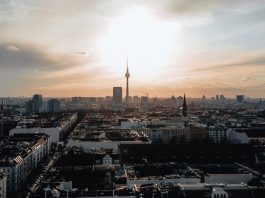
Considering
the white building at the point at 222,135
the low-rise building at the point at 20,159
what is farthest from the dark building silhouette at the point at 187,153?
the white building at the point at 222,135

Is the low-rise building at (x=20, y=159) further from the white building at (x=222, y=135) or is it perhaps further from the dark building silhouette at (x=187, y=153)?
the white building at (x=222, y=135)

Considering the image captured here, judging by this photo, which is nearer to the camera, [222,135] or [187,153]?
[187,153]

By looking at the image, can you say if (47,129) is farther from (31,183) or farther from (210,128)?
(31,183)

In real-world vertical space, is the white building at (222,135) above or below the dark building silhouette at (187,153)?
above

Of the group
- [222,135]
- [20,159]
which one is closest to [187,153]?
[20,159]

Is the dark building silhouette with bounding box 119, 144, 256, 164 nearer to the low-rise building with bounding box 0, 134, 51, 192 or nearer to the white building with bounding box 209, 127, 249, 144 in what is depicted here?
the low-rise building with bounding box 0, 134, 51, 192

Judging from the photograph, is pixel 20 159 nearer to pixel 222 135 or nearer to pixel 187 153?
pixel 187 153

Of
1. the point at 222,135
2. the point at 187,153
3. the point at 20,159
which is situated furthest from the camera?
the point at 222,135

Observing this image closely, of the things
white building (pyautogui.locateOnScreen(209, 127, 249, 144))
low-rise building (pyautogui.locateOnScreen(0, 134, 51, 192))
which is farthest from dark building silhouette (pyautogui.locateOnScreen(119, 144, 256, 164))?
white building (pyautogui.locateOnScreen(209, 127, 249, 144))

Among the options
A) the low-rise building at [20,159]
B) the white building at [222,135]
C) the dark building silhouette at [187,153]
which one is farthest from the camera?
the white building at [222,135]

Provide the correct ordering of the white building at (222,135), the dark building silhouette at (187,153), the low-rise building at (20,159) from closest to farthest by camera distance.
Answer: the low-rise building at (20,159), the dark building silhouette at (187,153), the white building at (222,135)

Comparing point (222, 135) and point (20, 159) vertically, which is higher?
point (222, 135)

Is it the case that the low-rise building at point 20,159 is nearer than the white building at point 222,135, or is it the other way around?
the low-rise building at point 20,159
